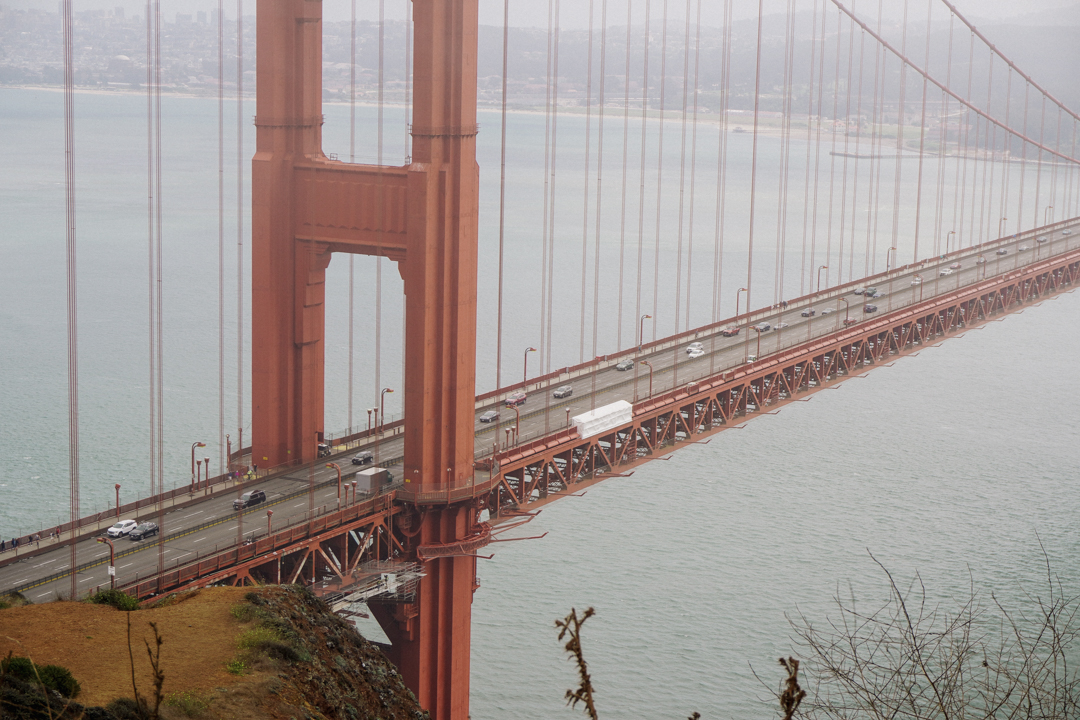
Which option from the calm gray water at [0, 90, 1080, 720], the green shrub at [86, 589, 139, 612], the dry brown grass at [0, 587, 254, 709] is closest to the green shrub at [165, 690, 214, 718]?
the dry brown grass at [0, 587, 254, 709]

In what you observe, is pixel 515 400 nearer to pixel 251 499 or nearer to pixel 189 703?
pixel 251 499

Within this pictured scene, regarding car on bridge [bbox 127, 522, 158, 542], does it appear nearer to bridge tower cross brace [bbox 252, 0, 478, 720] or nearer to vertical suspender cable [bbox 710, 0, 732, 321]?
bridge tower cross brace [bbox 252, 0, 478, 720]

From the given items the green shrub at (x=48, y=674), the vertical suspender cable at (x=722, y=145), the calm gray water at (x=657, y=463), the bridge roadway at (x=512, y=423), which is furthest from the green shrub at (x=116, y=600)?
the vertical suspender cable at (x=722, y=145)

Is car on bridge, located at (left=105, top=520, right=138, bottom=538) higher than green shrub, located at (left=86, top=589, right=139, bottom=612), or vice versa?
green shrub, located at (left=86, top=589, right=139, bottom=612)

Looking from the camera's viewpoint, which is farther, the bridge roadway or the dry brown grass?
the bridge roadway

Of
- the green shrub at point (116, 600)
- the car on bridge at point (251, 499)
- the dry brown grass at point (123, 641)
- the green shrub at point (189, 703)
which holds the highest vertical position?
the green shrub at point (189, 703)

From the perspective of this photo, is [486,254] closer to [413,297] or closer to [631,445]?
[631,445]

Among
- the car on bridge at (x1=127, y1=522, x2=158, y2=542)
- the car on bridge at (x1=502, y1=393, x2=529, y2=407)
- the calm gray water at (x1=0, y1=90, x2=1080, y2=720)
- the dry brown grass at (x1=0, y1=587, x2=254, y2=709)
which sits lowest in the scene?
the calm gray water at (x1=0, y1=90, x2=1080, y2=720)

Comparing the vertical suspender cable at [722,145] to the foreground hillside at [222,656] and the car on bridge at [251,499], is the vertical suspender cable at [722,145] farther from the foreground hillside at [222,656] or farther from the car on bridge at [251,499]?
the foreground hillside at [222,656]
